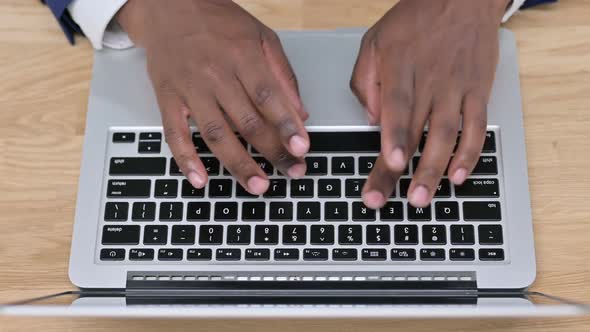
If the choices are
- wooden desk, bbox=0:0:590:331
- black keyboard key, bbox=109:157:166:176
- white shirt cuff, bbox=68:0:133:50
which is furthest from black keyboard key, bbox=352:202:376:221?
white shirt cuff, bbox=68:0:133:50

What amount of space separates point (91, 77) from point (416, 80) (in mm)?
385

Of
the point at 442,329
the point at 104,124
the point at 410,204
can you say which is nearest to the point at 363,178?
the point at 410,204

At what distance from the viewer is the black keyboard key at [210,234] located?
642 millimetres

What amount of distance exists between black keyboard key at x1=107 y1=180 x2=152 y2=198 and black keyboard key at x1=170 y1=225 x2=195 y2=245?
0.05 meters

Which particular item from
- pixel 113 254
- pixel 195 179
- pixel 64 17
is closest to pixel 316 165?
pixel 195 179

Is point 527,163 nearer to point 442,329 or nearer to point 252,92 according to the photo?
point 442,329

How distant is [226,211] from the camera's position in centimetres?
65

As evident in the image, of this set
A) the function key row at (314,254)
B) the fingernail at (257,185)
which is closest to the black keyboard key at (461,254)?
the function key row at (314,254)

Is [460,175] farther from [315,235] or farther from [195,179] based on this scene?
[195,179]

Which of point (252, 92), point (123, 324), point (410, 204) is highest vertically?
point (252, 92)

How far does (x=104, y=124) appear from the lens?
2.31 ft

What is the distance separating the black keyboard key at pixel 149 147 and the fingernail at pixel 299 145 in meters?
0.16

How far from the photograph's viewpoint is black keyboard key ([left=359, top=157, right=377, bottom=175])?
0.66 m

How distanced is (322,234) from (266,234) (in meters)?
0.06
